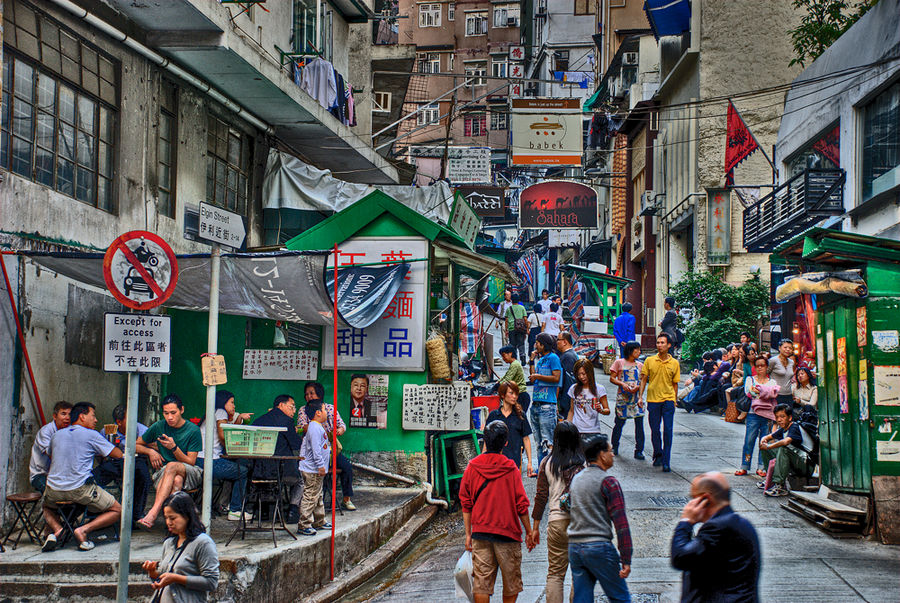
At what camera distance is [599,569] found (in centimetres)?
634

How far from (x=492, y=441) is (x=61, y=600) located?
14.3 feet

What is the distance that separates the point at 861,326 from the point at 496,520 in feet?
16.5

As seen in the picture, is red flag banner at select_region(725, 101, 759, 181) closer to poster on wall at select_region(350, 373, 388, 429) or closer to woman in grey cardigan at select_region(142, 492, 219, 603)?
poster on wall at select_region(350, 373, 388, 429)

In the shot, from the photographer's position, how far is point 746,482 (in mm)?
12297

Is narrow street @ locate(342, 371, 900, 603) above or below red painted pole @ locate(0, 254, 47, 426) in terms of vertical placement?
below

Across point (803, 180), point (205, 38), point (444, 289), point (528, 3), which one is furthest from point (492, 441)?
point (528, 3)

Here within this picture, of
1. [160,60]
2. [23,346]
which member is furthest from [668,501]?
[160,60]

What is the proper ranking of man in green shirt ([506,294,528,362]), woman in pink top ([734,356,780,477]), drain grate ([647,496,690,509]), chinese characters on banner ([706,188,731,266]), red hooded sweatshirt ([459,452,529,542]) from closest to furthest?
red hooded sweatshirt ([459,452,529,542]) → drain grate ([647,496,690,509]) → woman in pink top ([734,356,780,477]) → man in green shirt ([506,294,528,362]) → chinese characters on banner ([706,188,731,266])

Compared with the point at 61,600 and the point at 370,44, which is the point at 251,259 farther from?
the point at 370,44

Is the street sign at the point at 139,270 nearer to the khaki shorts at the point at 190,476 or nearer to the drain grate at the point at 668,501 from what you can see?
the khaki shorts at the point at 190,476

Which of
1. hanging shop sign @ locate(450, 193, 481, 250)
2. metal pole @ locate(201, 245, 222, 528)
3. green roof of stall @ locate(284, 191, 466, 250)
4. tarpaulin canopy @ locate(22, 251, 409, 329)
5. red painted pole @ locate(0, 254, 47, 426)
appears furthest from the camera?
hanging shop sign @ locate(450, 193, 481, 250)

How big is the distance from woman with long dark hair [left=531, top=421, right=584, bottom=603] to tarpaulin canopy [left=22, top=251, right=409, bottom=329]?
369 centimetres

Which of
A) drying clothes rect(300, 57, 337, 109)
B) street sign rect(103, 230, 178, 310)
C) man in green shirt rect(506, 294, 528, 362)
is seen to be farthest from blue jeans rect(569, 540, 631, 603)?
man in green shirt rect(506, 294, 528, 362)

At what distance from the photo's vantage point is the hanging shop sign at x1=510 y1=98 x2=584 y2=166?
2356 cm
